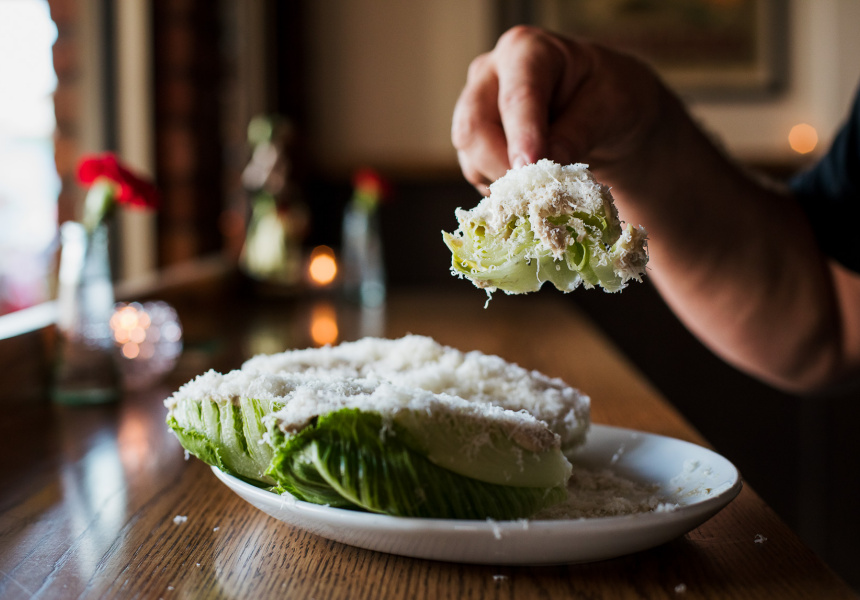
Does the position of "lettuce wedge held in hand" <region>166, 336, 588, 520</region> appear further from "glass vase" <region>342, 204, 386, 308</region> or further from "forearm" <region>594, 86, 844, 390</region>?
"glass vase" <region>342, 204, 386, 308</region>

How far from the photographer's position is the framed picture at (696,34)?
3.32 metres

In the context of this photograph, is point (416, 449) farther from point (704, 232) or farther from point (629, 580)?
point (704, 232)

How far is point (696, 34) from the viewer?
3.35m

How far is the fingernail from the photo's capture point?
0.75 metres

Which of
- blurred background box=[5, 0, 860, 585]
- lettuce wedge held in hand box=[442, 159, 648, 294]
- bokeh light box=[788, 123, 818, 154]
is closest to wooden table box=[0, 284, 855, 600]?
lettuce wedge held in hand box=[442, 159, 648, 294]

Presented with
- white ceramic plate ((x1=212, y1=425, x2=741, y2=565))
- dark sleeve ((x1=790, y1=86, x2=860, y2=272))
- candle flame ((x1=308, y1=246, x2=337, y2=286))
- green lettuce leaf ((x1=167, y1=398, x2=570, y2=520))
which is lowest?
candle flame ((x1=308, y1=246, x2=337, y2=286))

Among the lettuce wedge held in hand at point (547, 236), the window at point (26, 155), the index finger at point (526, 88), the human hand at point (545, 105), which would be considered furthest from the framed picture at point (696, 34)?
the lettuce wedge held in hand at point (547, 236)

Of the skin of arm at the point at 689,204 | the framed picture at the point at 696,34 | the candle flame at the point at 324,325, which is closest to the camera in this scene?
the skin of arm at the point at 689,204

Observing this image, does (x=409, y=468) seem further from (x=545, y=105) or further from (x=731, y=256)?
(x=731, y=256)

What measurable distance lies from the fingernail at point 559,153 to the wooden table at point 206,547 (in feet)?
1.08

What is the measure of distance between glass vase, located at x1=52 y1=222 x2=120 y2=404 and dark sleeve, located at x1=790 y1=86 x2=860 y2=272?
1111 millimetres

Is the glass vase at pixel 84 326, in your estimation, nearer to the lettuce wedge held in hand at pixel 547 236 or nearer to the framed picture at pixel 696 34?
the lettuce wedge held in hand at pixel 547 236

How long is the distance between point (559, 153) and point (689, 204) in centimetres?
50

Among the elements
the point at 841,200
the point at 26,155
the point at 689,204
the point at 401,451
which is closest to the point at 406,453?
the point at 401,451
